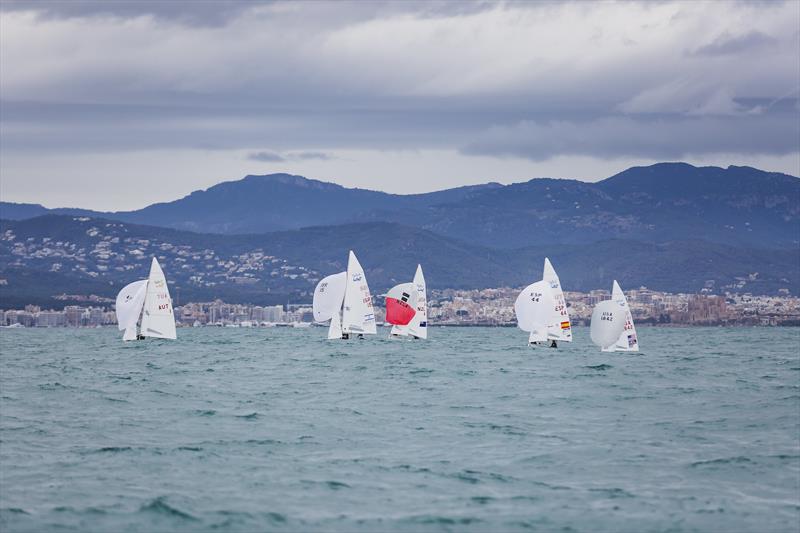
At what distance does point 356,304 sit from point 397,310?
18.5ft

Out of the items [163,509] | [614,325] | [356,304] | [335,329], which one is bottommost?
[163,509]

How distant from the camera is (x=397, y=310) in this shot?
9612 centimetres

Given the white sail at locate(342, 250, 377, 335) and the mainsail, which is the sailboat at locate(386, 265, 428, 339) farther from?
the white sail at locate(342, 250, 377, 335)

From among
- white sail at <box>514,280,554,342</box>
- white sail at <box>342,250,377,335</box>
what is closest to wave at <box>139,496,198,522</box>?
white sail at <box>514,280,554,342</box>

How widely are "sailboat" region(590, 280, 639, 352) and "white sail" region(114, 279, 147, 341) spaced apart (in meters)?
30.6

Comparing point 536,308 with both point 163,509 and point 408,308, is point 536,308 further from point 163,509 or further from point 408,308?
point 163,509

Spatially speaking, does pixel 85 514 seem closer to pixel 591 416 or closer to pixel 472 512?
pixel 472 512

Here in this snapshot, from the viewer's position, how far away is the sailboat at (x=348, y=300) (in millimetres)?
89500

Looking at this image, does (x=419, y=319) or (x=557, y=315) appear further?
(x=419, y=319)

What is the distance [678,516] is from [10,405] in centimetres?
2695

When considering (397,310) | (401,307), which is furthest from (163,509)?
(397,310)

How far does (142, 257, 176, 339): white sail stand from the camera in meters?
89.6

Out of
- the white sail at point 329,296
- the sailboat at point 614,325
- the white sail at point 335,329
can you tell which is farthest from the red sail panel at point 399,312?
the sailboat at point 614,325

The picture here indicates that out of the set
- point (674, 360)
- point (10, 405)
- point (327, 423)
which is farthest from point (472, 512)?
point (674, 360)
